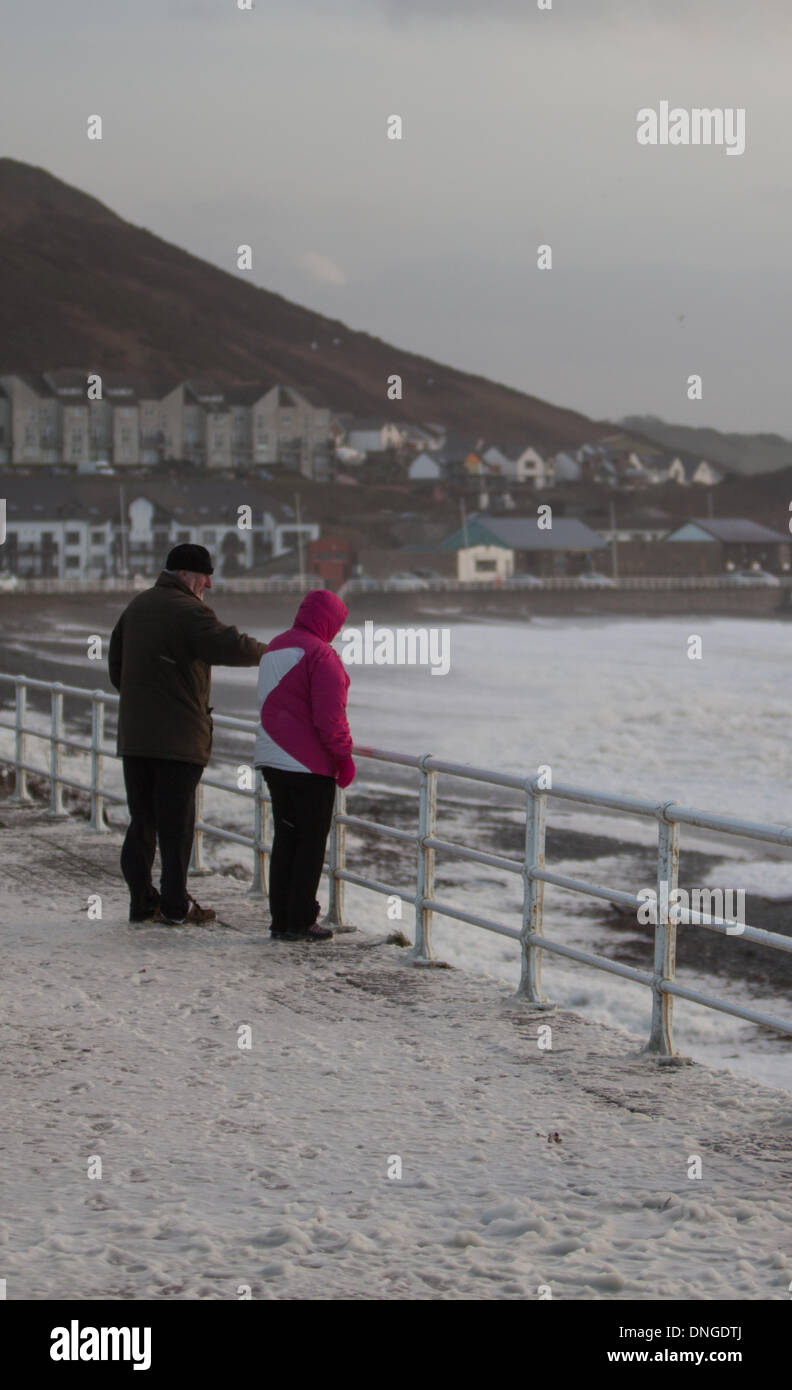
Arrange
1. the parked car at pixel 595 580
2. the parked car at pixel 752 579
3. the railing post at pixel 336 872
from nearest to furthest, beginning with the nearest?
1. the railing post at pixel 336 872
2. the parked car at pixel 595 580
3. the parked car at pixel 752 579

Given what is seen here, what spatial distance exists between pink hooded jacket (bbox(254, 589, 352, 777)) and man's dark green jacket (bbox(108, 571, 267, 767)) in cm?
24

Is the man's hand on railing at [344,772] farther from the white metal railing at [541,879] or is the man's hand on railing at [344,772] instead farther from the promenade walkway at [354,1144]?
the promenade walkway at [354,1144]

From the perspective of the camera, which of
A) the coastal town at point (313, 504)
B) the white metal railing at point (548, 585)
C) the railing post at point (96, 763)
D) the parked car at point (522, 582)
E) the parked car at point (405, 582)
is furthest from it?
the coastal town at point (313, 504)

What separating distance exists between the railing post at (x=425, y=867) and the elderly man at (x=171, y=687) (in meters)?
1.04

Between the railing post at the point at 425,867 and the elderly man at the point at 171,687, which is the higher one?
the elderly man at the point at 171,687

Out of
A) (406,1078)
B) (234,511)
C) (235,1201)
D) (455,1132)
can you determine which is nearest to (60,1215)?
(235,1201)

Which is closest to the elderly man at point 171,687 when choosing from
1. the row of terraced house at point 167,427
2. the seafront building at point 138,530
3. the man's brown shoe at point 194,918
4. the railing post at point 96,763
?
the man's brown shoe at point 194,918

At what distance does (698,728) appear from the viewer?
35.7m

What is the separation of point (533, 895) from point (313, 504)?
470 feet

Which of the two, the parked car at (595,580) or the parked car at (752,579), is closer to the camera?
the parked car at (595,580)

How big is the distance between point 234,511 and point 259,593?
32345 mm

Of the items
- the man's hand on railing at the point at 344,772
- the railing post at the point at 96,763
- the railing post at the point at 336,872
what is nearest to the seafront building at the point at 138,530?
the railing post at the point at 96,763

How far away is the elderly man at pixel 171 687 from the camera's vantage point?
332 inches

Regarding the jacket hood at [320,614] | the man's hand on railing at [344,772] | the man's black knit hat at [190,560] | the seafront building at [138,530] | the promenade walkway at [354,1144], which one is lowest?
the promenade walkway at [354,1144]
